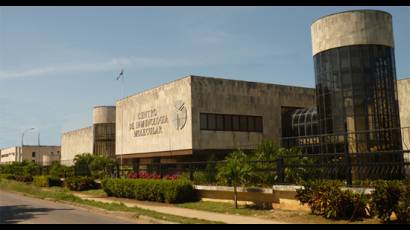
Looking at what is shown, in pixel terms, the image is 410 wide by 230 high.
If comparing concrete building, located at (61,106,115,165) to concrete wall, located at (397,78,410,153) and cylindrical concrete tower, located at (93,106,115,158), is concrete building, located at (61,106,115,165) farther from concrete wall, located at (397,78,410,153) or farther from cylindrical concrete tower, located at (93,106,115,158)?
concrete wall, located at (397,78,410,153)

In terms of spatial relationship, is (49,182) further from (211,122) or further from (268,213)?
(268,213)

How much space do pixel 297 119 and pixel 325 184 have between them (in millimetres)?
22864

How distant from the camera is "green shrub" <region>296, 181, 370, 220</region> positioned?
12.8 metres

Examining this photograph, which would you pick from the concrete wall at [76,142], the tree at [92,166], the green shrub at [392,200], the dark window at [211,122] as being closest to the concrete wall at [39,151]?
the concrete wall at [76,142]

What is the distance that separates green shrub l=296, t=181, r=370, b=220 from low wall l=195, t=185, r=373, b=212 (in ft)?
1.31

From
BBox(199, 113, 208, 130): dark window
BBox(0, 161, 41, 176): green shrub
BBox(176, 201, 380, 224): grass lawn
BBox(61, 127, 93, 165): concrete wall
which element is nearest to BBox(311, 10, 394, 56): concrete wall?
BBox(199, 113, 208, 130): dark window

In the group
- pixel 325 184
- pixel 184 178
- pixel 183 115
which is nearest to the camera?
pixel 325 184

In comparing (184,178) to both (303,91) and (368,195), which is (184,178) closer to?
(368,195)

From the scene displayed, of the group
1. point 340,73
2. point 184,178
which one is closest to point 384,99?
point 340,73

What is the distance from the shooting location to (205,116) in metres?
32.9

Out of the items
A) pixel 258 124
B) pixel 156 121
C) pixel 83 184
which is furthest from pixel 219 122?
pixel 83 184

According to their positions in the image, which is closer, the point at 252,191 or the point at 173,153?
the point at 252,191
